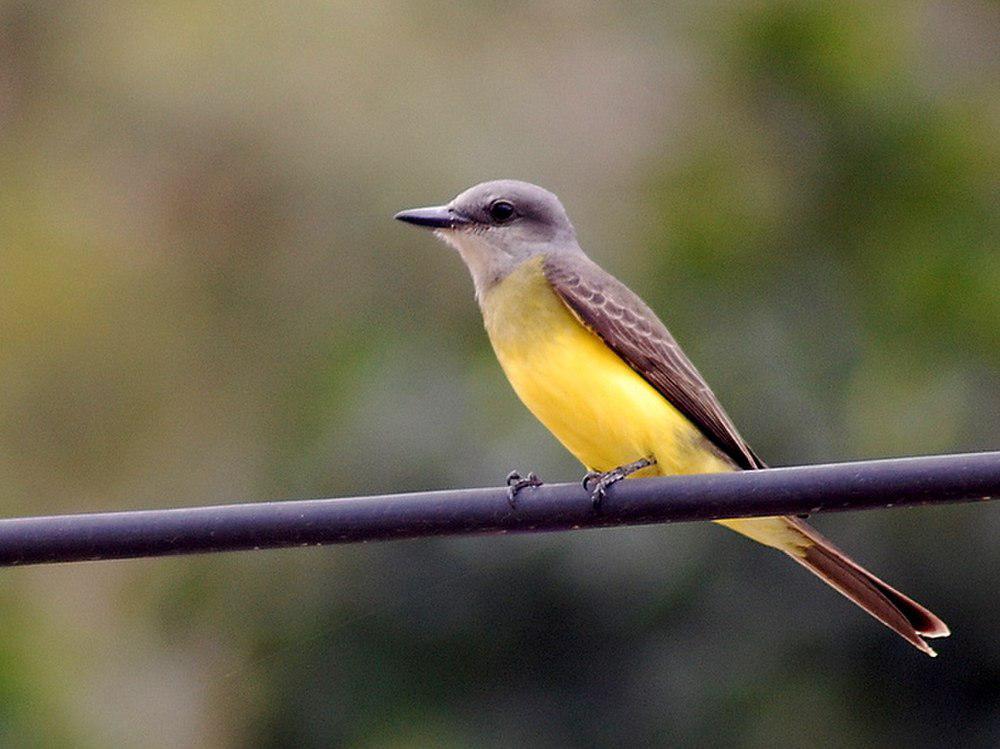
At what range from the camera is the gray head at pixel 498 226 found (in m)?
5.54

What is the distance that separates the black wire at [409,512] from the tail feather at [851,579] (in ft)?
4.04

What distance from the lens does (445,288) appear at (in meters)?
8.86

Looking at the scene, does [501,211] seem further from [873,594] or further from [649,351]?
[873,594]

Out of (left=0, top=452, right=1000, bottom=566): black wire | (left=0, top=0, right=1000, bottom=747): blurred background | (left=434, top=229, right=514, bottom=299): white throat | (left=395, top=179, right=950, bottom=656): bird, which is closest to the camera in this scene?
(left=0, top=452, right=1000, bottom=566): black wire

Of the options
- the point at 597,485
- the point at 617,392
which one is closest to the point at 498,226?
the point at 617,392

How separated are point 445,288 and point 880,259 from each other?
2312 mm

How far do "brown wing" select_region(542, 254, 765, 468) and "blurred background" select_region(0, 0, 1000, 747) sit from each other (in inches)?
41.1

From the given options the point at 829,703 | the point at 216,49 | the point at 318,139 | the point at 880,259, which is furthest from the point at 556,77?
the point at 829,703

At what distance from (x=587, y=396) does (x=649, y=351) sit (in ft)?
0.98

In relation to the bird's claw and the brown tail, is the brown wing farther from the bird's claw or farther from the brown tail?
the bird's claw

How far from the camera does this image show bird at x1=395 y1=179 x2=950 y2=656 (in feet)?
15.7

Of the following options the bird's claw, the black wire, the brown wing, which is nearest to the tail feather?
Answer: the brown wing

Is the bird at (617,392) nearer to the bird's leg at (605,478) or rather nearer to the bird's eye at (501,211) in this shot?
the bird's leg at (605,478)

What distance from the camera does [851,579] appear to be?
4.65 metres
